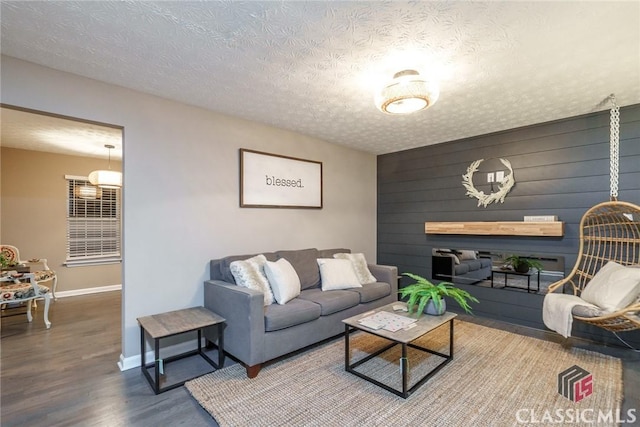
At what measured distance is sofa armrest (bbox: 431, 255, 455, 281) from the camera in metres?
4.36

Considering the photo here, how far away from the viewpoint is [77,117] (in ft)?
7.89

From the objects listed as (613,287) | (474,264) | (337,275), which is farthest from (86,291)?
(613,287)

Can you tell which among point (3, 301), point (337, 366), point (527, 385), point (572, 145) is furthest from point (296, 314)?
point (572, 145)

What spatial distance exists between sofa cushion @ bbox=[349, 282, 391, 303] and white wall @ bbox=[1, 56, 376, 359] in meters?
1.14

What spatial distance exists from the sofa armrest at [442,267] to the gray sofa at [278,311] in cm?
130

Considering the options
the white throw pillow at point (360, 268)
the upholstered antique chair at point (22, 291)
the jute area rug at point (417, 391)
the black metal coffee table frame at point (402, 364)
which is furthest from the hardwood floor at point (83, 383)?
the white throw pillow at point (360, 268)

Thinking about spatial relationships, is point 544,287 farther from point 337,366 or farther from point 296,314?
point 296,314

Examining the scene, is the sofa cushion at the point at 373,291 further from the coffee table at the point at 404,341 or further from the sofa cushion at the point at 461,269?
the sofa cushion at the point at 461,269

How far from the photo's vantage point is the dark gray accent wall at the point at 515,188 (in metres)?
3.18

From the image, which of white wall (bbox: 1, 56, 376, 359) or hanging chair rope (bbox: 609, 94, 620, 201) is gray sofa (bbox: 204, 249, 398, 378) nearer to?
white wall (bbox: 1, 56, 376, 359)

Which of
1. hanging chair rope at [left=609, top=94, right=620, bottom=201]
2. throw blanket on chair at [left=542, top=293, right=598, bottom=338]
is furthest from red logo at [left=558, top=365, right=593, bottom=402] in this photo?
hanging chair rope at [left=609, top=94, right=620, bottom=201]

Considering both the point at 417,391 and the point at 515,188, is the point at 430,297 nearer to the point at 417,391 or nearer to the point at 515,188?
the point at 417,391

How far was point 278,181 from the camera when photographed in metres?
3.77

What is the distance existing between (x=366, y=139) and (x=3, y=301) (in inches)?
194
